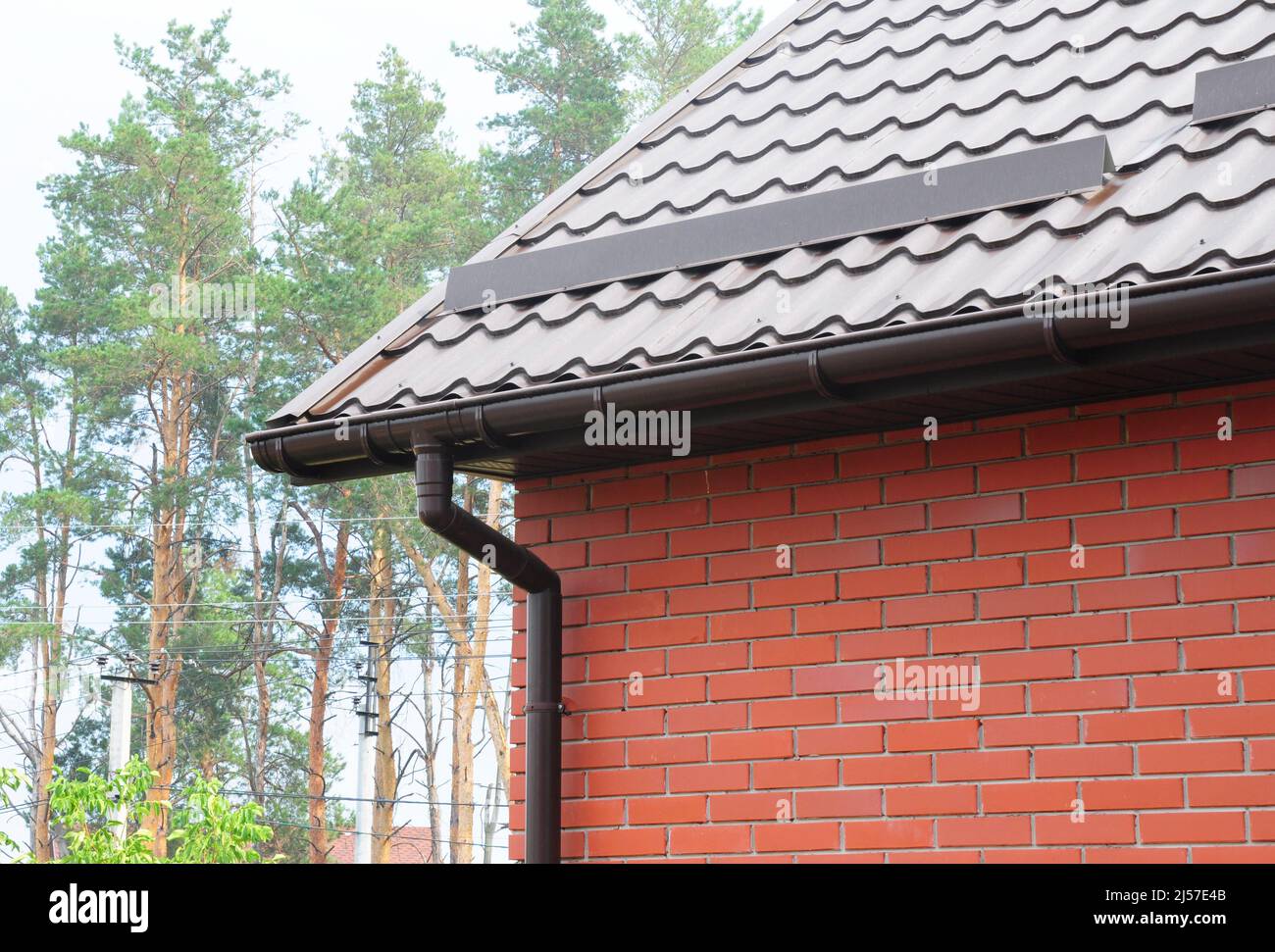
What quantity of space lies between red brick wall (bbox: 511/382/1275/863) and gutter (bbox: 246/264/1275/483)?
374 mm

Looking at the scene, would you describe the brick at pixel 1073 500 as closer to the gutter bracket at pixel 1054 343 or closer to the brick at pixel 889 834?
the gutter bracket at pixel 1054 343

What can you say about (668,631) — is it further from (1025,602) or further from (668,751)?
(1025,602)

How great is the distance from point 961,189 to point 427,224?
2274 centimetres

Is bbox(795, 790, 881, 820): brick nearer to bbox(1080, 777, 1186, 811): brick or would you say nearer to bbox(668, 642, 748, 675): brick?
bbox(668, 642, 748, 675): brick

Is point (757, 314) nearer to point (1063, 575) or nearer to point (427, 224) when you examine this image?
point (1063, 575)

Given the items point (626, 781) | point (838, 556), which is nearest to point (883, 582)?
point (838, 556)

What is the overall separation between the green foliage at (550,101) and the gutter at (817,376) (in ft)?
76.9

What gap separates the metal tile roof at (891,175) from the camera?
3.71 meters

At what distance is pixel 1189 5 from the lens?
4.91m

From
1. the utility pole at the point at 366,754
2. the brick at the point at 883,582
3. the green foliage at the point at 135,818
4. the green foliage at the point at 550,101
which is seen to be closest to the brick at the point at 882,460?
the brick at the point at 883,582

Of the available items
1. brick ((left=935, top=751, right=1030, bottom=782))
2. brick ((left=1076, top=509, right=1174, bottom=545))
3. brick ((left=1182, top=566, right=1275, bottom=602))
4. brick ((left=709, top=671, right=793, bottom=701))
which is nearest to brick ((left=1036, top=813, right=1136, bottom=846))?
brick ((left=935, top=751, right=1030, bottom=782))

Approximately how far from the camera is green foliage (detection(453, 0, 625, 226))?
27828 millimetres

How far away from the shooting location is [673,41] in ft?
98.7
